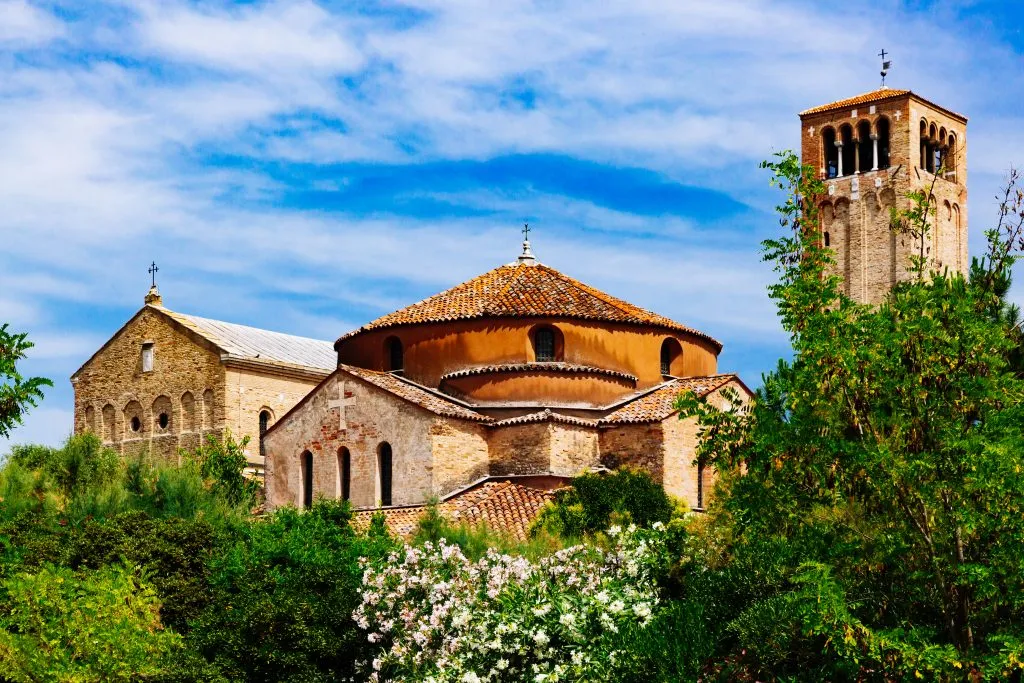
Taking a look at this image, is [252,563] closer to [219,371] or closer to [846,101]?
[219,371]

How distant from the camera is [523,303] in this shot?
1358 inches

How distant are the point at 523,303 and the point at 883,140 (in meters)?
24.3

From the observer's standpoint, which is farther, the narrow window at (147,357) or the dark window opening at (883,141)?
the dark window opening at (883,141)

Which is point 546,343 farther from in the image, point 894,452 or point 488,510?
point 894,452

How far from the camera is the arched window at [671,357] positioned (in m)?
36.1

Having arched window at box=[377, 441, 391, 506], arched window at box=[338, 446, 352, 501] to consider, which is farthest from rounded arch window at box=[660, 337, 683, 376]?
arched window at box=[338, 446, 352, 501]

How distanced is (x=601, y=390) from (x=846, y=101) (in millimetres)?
24904

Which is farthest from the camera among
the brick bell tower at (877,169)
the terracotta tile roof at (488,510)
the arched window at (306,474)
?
the brick bell tower at (877,169)

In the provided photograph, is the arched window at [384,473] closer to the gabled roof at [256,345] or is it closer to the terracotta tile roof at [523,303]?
the terracotta tile roof at [523,303]

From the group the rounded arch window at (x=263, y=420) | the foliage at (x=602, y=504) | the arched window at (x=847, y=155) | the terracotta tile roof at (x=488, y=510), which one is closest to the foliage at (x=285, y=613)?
the terracotta tile roof at (x=488, y=510)

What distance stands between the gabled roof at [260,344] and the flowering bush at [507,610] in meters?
27.4

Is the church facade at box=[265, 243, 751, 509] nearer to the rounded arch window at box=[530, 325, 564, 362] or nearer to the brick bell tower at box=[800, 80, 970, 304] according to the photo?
the rounded arch window at box=[530, 325, 564, 362]

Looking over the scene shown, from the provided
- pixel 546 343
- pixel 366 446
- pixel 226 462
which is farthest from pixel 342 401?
pixel 226 462

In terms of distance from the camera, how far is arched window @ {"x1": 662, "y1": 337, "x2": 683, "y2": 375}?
118ft
